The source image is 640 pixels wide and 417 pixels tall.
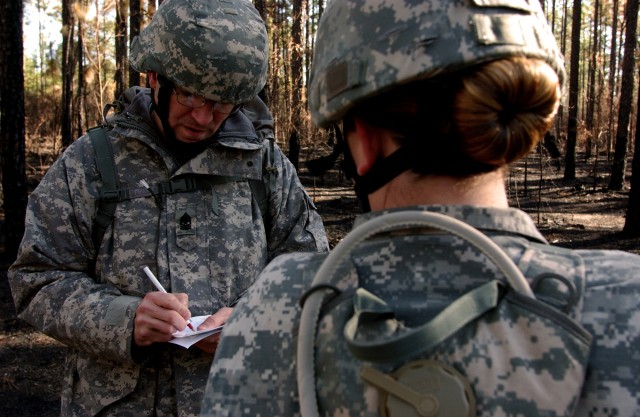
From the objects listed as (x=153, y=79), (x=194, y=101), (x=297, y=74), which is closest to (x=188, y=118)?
(x=194, y=101)

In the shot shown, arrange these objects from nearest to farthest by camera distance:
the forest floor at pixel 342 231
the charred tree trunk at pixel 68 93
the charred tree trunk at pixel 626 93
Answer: the forest floor at pixel 342 231, the charred tree trunk at pixel 626 93, the charred tree trunk at pixel 68 93

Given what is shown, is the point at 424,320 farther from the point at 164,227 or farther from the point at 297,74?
the point at 297,74

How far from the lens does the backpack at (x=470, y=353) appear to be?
933 millimetres

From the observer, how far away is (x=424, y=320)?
3.30 feet

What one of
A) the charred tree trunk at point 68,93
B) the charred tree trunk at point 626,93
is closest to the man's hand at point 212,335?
the charred tree trunk at point 626,93

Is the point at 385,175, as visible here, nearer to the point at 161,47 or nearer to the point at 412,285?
the point at 412,285

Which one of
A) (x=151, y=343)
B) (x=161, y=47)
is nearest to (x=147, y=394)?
(x=151, y=343)

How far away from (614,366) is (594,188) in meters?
15.5

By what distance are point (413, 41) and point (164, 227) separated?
1.42 m

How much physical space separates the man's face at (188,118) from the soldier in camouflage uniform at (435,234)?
4.15ft

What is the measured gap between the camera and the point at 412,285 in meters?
1.04

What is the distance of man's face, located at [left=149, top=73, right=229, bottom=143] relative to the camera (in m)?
2.39

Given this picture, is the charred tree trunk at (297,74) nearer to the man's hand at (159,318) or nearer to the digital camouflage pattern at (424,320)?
the man's hand at (159,318)

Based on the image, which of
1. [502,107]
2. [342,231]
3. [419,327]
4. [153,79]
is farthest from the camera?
[342,231]
